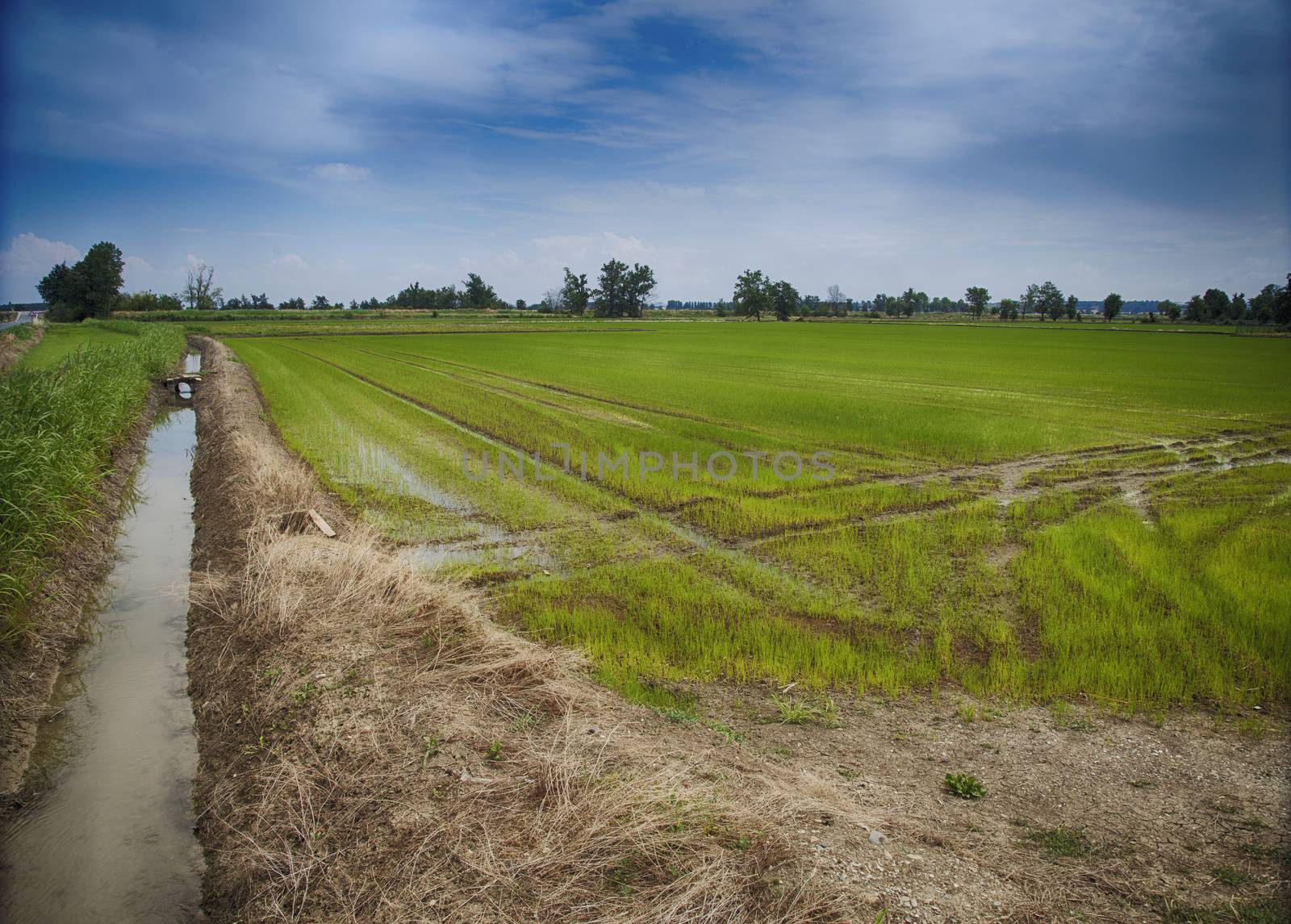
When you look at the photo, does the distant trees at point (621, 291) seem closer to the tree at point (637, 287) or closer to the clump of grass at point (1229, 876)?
the tree at point (637, 287)

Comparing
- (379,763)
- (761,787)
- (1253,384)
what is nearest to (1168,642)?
(761,787)

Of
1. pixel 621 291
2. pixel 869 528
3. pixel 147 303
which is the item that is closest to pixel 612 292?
pixel 621 291

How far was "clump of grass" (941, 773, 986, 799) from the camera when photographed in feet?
12.7

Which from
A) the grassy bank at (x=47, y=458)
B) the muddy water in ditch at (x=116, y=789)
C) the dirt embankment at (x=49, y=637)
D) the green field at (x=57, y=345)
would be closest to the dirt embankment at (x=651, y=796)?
the muddy water in ditch at (x=116, y=789)

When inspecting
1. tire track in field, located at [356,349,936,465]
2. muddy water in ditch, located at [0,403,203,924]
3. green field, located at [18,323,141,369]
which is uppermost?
green field, located at [18,323,141,369]

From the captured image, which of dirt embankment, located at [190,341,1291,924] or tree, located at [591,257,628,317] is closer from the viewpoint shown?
dirt embankment, located at [190,341,1291,924]

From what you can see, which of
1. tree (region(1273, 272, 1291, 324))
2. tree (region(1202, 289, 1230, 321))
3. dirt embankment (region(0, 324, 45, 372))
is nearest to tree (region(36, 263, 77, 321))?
dirt embankment (region(0, 324, 45, 372))

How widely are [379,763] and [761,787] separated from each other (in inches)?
84.5

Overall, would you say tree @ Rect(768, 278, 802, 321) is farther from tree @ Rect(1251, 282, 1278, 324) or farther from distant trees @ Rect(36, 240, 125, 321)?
distant trees @ Rect(36, 240, 125, 321)

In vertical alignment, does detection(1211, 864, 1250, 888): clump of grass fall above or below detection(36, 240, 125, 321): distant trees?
below

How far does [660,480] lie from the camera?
36.3 ft

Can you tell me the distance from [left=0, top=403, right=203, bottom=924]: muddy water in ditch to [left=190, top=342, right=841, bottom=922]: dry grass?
0.58 ft

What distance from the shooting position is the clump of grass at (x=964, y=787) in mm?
3871

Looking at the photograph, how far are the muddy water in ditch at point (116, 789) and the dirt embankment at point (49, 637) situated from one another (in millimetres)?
118
